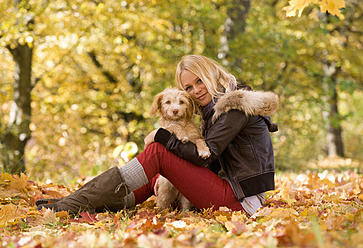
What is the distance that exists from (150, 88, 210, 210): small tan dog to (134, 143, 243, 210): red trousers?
20 cm

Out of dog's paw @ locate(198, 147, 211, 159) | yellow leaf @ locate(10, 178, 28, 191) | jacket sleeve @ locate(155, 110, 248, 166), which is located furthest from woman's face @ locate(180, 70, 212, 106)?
yellow leaf @ locate(10, 178, 28, 191)

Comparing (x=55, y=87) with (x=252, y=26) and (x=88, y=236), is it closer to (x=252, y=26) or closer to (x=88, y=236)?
(x=252, y=26)

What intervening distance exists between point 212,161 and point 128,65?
8.00 m

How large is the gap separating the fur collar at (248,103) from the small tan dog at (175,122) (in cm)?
33

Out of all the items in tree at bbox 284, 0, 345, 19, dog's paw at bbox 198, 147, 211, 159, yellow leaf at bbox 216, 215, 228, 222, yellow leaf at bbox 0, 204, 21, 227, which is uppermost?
tree at bbox 284, 0, 345, 19

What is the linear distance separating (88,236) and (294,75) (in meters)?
8.38

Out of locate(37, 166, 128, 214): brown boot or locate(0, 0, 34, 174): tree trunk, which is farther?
locate(0, 0, 34, 174): tree trunk

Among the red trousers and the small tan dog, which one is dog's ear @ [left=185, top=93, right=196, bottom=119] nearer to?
the small tan dog

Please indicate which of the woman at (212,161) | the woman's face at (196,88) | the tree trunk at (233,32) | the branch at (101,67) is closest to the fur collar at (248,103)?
the woman at (212,161)

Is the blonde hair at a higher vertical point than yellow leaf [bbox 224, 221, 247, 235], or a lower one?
higher

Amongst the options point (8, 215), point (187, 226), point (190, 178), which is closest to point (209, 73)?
point (190, 178)

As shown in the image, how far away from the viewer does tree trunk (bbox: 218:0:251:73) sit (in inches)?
292

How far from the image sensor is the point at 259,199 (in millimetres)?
3107

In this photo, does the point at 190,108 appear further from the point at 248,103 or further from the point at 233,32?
the point at 233,32
